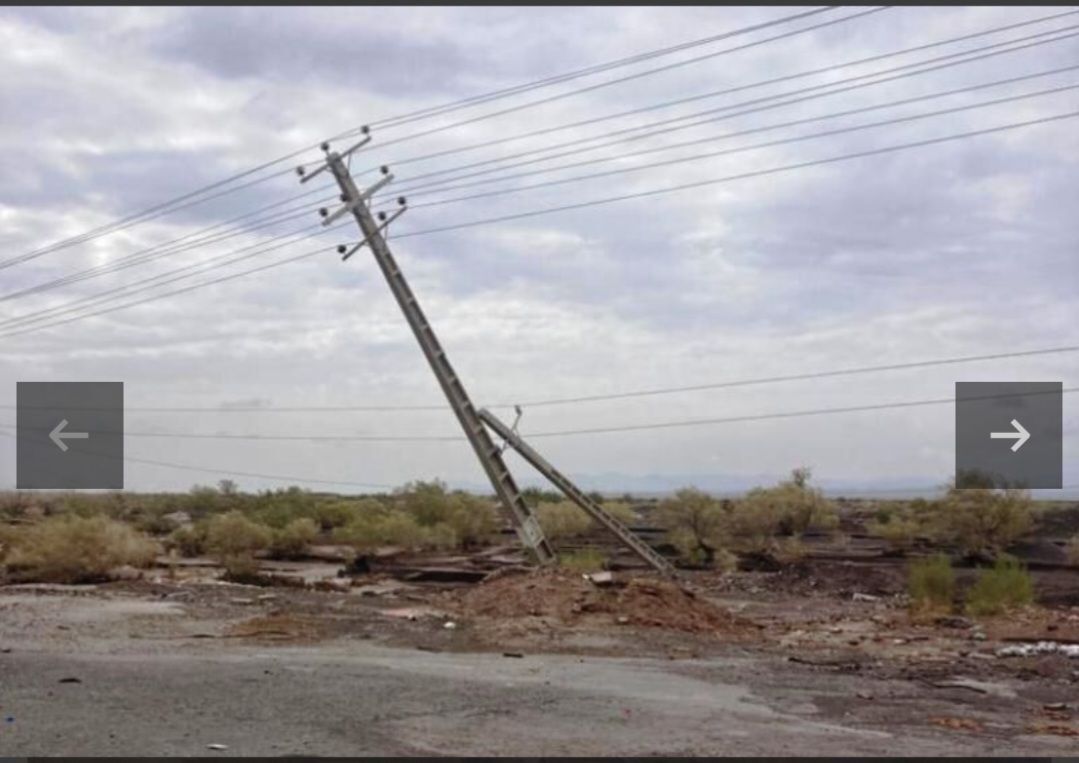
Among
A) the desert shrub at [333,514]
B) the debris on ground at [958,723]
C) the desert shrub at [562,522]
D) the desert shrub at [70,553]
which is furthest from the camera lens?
the desert shrub at [333,514]

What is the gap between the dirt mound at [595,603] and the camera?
98.7ft

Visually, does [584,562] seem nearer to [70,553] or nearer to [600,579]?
[600,579]

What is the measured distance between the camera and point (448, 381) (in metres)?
39.1

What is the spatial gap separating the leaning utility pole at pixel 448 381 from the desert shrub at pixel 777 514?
75.9ft

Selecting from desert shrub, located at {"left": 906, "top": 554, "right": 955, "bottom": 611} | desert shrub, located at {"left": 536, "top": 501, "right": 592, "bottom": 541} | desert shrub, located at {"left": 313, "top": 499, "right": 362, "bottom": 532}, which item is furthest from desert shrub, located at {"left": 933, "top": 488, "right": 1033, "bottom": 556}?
desert shrub, located at {"left": 313, "top": 499, "right": 362, "bottom": 532}

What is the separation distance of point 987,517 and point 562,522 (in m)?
26.3

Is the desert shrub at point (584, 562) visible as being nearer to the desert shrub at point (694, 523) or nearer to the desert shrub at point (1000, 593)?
the desert shrub at point (1000, 593)

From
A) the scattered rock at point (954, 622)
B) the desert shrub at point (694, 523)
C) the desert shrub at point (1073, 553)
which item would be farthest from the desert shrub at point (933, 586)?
the desert shrub at point (694, 523)

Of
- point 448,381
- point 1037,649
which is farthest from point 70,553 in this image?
point 1037,649

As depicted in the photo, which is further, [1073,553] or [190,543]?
[190,543]

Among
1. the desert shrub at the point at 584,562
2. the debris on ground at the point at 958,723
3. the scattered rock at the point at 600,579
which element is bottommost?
the desert shrub at the point at 584,562

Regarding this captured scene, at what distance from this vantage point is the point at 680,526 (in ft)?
210

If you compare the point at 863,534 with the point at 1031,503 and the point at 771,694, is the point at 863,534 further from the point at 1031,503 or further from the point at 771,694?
the point at 771,694

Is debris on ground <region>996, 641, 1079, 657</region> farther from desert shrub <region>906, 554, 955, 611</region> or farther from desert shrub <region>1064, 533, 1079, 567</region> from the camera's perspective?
desert shrub <region>1064, 533, 1079, 567</region>
